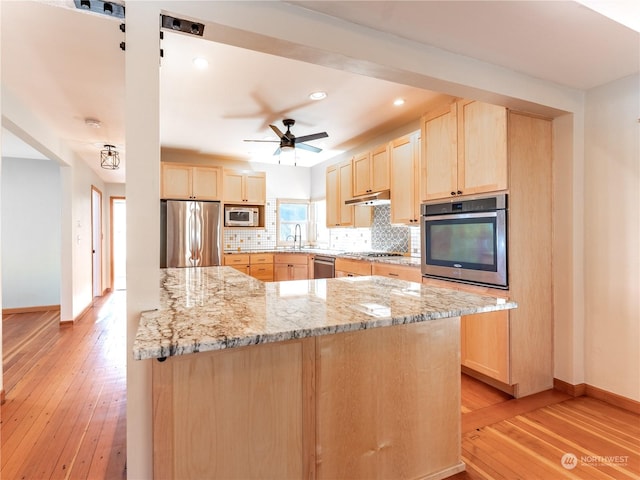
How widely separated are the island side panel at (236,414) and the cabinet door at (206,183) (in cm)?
419

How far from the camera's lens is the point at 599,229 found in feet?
7.89

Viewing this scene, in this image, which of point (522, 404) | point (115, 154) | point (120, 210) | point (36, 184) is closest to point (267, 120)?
point (115, 154)

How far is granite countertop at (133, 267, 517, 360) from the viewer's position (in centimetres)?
89

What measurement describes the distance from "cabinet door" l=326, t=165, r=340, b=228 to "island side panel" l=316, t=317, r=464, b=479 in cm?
344

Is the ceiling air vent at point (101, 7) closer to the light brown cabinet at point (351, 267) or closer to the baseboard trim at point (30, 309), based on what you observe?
the light brown cabinet at point (351, 267)

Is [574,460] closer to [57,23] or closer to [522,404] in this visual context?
[522,404]

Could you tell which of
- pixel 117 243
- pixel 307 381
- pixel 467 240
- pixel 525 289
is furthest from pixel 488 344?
pixel 117 243

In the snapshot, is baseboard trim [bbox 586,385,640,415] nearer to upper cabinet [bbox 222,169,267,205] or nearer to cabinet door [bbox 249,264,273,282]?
cabinet door [bbox 249,264,273,282]

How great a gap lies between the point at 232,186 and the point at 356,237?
2.13 metres

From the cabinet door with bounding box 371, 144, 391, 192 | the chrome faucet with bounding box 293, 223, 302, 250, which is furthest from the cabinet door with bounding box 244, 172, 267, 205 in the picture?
the cabinet door with bounding box 371, 144, 391, 192

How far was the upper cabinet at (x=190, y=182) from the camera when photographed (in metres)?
4.71

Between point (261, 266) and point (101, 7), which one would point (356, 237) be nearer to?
point (261, 266)

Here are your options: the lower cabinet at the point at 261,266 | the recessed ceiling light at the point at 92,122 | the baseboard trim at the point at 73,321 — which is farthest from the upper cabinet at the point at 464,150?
the baseboard trim at the point at 73,321

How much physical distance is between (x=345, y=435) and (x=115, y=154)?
4.22 m
